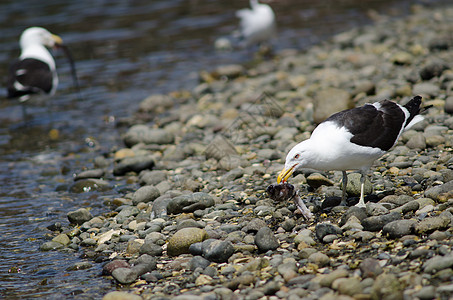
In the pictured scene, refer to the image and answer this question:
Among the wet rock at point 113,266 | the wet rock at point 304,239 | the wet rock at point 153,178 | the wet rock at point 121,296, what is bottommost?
the wet rock at point 153,178

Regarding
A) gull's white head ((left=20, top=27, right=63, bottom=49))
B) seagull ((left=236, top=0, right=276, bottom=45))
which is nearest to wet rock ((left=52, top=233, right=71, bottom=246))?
gull's white head ((left=20, top=27, right=63, bottom=49))

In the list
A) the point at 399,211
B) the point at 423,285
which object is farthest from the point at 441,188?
the point at 423,285

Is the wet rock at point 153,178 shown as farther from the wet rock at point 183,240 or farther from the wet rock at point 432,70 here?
the wet rock at point 432,70

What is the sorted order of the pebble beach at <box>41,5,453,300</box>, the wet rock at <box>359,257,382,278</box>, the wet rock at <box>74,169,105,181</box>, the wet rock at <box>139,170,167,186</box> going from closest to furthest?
the wet rock at <box>359,257,382,278</box>
the pebble beach at <box>41,5,453,300</box>
the wet rock at <box>139,170,167,186</box>
the wet rock at <box>74,169,105,181</box>

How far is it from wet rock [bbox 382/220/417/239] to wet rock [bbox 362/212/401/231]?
0.13 m

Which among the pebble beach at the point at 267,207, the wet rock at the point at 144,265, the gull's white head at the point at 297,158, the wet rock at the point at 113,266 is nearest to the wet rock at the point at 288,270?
the pebble beach at the point at 267,207

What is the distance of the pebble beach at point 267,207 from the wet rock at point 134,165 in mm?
15

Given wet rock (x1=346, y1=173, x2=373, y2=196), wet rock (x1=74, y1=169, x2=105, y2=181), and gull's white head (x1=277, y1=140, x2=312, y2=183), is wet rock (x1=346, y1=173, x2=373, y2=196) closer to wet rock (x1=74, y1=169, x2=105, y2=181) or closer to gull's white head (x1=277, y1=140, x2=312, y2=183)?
gull's white head (x1=277, y1=140, x2=312, y2=183)

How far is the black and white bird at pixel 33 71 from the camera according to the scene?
10586 mm

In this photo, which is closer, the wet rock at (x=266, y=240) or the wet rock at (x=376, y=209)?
the wet rock at (x=266, y=240)

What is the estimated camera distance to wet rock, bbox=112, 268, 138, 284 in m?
4.50

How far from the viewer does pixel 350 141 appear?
16.0ft

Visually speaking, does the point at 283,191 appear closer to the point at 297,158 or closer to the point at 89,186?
the point at 297,158

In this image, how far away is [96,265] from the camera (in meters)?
5.00
